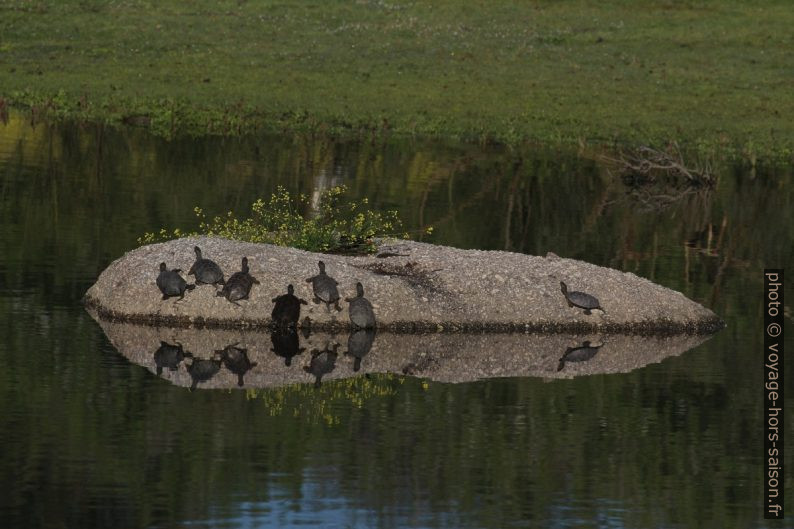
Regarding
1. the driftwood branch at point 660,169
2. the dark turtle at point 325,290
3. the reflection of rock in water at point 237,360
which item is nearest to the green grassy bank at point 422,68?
the driftwood branch at point 660,169

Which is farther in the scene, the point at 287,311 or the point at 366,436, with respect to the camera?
the point at 287,311

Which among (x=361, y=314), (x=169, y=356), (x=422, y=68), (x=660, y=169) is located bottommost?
(x=169, y=356)

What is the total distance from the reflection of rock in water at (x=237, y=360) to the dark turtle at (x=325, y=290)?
1.83 m

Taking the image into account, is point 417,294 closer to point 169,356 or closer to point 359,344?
point 359,344

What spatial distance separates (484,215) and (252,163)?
30.5 feet

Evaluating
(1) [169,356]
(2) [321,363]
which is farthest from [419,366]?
(1) [169,356]

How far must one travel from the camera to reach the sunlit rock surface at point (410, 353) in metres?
23.6

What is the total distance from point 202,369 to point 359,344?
2889mm

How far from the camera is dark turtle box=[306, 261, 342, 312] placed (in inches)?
1045

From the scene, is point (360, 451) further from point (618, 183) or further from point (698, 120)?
point (698, 120)

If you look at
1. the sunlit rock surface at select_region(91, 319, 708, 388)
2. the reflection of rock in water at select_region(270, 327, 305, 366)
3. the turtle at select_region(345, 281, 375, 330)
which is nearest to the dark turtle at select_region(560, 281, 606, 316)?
the sunlit rock surface at select_region(91, 319, 708, 388)

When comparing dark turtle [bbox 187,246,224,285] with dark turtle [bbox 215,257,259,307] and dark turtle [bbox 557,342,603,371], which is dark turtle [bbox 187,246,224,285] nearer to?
dark turtle [bbox 215,257,259,307]

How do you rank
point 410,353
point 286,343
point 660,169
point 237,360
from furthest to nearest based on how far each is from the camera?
1. point 660,169
2. point 286,343
3. point 410,353
4. point 237,360

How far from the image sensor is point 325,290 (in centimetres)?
2653
